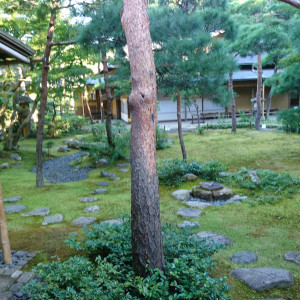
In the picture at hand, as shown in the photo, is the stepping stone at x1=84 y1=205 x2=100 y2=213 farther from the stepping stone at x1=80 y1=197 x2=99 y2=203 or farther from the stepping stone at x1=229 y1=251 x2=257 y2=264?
the stepping stone at x1=229 y1=251 x2=257 y2=264

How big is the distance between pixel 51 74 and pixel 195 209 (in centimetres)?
824

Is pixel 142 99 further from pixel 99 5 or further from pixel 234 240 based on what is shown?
pixel 99 5

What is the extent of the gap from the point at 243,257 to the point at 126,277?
160cm

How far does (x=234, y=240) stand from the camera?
14.3 feet

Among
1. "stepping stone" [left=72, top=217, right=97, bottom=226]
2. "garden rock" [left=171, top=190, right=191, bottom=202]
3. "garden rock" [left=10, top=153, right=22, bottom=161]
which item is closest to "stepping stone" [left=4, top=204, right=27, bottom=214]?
"stepping stone" [left=72, top=217, right=97, bottom=226]

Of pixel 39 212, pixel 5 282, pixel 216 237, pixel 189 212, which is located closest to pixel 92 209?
pixel 39 212

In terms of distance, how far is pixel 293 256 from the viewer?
3.83 metres

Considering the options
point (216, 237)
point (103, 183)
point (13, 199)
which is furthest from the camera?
point (103, 183)

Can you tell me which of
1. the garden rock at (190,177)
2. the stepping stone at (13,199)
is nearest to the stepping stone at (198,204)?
the garden rock at (190,177)

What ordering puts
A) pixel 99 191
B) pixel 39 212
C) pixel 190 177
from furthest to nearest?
pixel 190 177, pixel 99 191, pixel 39 212

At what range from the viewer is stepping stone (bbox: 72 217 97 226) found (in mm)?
5133

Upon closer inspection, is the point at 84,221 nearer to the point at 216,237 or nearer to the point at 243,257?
the point at 216,237

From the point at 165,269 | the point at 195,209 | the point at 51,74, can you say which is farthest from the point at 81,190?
the point at 51,74

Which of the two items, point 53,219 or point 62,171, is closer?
point 53,219
